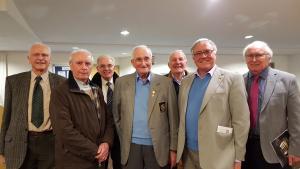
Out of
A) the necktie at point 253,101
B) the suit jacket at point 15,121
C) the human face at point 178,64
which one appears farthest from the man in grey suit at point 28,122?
the necktie at point 253,101

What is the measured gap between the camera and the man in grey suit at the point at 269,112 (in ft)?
7.12

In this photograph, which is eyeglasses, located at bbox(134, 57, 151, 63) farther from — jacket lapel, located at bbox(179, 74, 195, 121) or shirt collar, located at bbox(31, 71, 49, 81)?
shirt collar, located at bbox(31, 71, 49, 81)

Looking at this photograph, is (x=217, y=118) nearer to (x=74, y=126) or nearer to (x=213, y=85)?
(x=213, y=85)

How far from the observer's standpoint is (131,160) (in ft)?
7.74

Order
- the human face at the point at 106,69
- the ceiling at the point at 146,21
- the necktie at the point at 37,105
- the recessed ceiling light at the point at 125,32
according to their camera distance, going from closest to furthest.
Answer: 1. the necktie at the point at 37,105
2. the human face at the point at 106,69
3. the ceiling at the point at 146,21
4. the recessed ceiling light at the point at 125,32

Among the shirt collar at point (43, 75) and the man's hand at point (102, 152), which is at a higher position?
the shirt collar at point (43, 75)

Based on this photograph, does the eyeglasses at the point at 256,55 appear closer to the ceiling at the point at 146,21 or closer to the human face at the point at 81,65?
the human face at the point at 81,65

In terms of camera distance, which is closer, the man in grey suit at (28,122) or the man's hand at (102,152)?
the man's hand at (102,152)

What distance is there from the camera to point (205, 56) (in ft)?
7.06

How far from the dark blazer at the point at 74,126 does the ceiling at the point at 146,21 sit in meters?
2.00

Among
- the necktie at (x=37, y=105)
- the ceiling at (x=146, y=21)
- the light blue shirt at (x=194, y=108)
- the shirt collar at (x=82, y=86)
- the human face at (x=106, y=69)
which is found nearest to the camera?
the light blue shirt at (x=194, y=108)

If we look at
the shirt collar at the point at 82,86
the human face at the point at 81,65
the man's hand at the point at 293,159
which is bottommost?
the man's hand at the point at 293,159

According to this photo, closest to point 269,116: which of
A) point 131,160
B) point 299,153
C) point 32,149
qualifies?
point 299,153

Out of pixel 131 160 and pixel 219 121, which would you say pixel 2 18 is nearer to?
pixel 131 160
